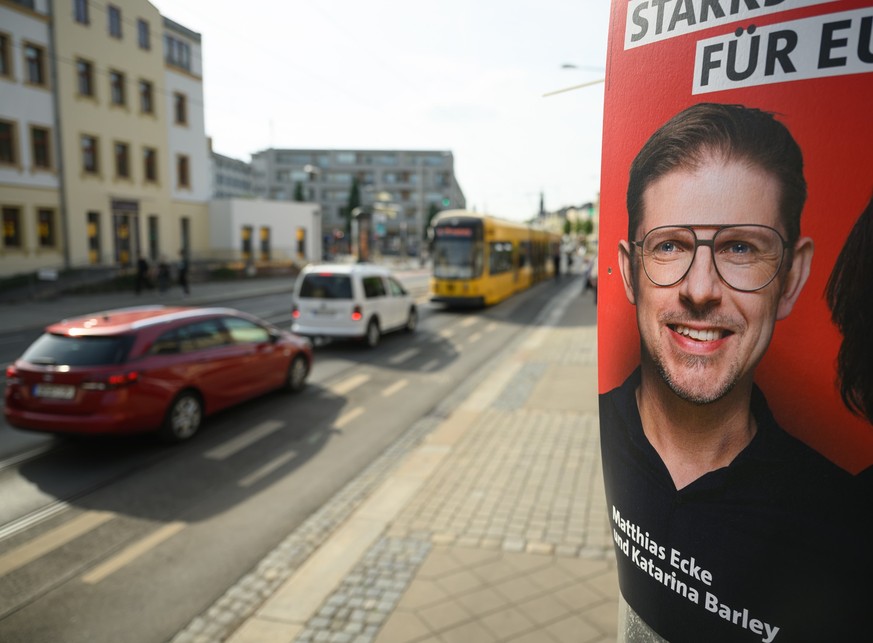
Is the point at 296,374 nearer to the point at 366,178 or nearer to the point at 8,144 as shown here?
the point at 8,144

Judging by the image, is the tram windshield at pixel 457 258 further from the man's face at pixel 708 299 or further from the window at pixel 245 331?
the man's face at pixel 708 299

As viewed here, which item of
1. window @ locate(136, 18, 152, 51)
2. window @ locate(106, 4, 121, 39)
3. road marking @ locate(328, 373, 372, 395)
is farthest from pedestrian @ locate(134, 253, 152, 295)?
road marking @ locate(328, 373, 372, 395)

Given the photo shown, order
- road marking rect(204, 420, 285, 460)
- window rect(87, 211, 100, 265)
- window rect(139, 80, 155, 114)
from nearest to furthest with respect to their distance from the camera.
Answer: road marking rect(204, 420, 285, 460)
window rect(87, 211, 100, 265)
window rect(139, 80, 155, 114)

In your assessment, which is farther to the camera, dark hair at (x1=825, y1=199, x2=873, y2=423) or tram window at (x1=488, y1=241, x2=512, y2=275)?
tram window at (x1=488, y1=241, x2=512, y2=275)

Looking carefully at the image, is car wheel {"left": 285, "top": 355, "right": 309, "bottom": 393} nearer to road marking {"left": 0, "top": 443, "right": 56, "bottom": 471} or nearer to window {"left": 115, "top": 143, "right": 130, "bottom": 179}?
road marking {"left": 0, "top": 443, "right": 56, "bottom": 471}

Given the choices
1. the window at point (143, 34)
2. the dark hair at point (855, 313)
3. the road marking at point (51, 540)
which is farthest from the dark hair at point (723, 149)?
the window at point (143, 34)

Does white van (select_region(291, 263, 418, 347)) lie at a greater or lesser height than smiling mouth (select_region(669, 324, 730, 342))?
lesser

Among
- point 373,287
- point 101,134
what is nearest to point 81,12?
point 101,134

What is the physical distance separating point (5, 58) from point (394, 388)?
86.8ft

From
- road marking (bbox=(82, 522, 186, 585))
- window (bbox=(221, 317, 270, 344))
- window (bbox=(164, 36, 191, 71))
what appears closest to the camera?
road marking (bbox=(82, 522, 186, 585))

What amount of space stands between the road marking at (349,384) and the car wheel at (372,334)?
2910 mm

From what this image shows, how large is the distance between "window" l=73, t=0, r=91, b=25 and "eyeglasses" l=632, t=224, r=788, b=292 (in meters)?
35.8

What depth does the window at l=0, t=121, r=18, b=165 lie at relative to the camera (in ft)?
91.0

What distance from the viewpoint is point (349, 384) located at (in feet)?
37.7
